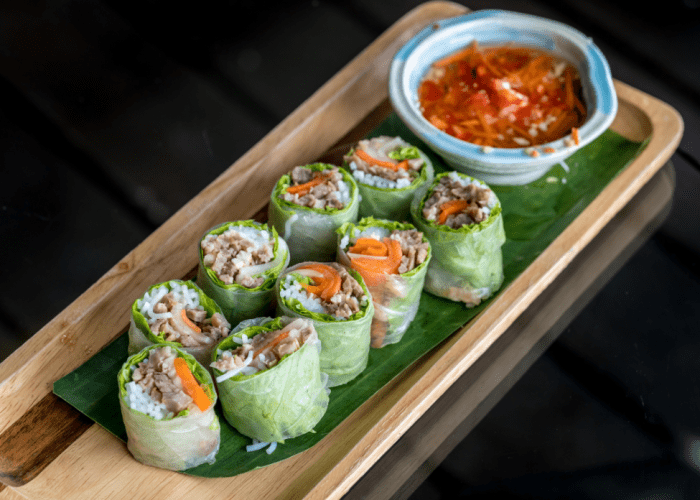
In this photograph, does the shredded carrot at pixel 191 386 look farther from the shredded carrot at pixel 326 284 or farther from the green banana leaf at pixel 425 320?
the shredded carrot at pixel 326 284

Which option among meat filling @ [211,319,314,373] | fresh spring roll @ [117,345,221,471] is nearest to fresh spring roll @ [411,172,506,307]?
meat filling @ [211,319,314,373]

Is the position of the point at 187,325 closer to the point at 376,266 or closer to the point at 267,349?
the point at 267,349

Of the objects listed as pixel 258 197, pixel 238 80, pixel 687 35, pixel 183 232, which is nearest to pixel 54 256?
pixel 183 232

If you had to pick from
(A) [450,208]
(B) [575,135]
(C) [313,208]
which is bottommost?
(B) [575,135]

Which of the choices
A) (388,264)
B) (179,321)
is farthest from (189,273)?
(388,264)

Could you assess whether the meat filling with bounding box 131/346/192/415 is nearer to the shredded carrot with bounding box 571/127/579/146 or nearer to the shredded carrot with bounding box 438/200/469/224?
the shredded carrot with bounding box 438/200/469/224

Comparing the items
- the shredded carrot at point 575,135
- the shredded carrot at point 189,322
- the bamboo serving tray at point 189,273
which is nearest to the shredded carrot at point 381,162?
the bamboo serving tray at point 189,273
